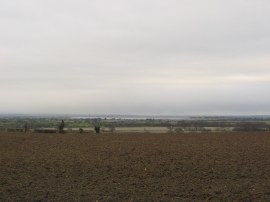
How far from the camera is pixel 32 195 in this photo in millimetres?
14773

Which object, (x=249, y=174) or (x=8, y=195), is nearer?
(x=8, y=195)

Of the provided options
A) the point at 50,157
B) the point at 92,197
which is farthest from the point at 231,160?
the point at 92,197

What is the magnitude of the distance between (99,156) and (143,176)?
894 cm

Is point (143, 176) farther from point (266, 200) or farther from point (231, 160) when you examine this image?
point (231, 160)

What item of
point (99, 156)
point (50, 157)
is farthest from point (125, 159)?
point (50, 157)

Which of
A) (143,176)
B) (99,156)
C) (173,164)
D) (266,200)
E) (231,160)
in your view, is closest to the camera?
(266,200)

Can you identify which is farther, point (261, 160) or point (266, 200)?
point (261, 160)

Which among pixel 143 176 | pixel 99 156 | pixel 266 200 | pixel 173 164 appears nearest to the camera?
pixel 266 200

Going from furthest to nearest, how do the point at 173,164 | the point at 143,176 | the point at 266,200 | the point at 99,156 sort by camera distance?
the point at 99,156 < the point at 173,164 < the point at 143,176 < the point at 266,200

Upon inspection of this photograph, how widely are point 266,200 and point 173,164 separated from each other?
968 centimetres

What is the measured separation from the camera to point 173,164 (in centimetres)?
2384

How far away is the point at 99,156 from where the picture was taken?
28188 millimetres

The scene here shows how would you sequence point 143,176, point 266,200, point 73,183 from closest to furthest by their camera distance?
point 266,200
point 73,183
point 143,176

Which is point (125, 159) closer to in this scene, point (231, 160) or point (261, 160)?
point (231, 160)
